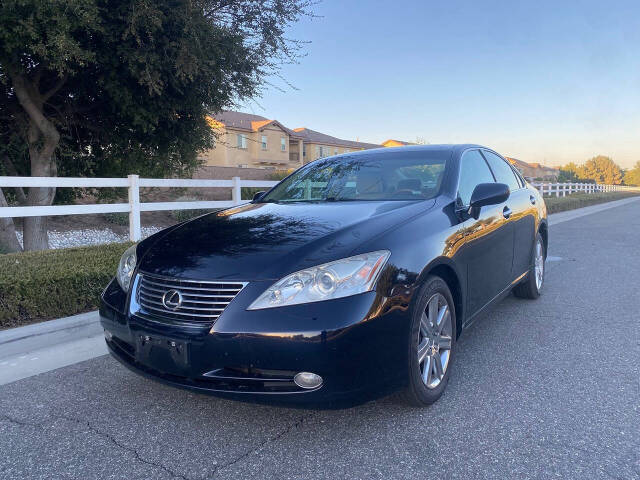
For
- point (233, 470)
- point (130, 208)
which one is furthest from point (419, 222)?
point (130, 208)

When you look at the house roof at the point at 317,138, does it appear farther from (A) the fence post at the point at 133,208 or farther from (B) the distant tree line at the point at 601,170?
(B) the distant tree line at the point at 601,170

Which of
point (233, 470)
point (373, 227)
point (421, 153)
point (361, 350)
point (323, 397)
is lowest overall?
point (233, 470)

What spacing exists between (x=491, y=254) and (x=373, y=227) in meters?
1.49

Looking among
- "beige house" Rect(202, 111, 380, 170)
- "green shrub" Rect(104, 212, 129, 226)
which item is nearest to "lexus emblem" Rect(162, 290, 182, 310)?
"green shrub" Rect(104, 212, 129, 226)

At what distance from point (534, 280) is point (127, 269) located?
166 inches

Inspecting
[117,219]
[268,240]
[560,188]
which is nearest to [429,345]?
[268,240]

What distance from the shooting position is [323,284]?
2.47 meters

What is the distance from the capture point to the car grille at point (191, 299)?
98.5 inches

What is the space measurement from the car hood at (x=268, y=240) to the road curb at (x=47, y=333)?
147 centimetres

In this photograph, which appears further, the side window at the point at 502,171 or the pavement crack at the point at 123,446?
the side window at the point at 502,171

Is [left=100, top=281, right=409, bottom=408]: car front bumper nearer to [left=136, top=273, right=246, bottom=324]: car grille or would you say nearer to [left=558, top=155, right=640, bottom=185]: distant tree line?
[left=136, top=273, right=246, bottom=324]: car grille

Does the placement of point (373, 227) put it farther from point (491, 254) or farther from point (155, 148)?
point (155, 148)

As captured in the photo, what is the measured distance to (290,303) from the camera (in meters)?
2.42

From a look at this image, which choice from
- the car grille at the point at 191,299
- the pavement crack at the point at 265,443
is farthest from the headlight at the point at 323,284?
the pavement crack at the point at 265,443
